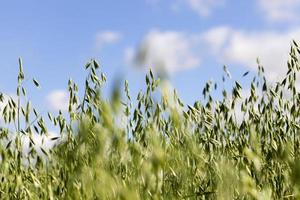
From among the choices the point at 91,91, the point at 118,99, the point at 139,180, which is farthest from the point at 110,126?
the point at 91,91

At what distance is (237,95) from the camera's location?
4.30 metres

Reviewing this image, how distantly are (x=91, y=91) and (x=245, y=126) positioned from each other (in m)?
1.59

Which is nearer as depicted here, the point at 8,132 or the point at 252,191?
the point at 252,191

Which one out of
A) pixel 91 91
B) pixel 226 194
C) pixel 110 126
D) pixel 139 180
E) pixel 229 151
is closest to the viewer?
pixel 110 126

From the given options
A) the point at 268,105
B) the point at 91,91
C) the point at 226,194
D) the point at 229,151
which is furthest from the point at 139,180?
the point at 268,105

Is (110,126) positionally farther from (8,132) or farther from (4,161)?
(8,132)

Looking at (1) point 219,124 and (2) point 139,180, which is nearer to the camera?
(2) point 139,180

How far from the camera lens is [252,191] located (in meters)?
1.20

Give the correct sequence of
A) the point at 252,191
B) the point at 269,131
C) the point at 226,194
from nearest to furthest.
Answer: the point at 252,191, the point at 226,194, the point at 269,131

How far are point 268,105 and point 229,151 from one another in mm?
1051

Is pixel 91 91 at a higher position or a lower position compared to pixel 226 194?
higher

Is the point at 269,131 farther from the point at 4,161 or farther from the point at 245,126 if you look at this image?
the point at 4,161

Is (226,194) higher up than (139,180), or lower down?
lower down

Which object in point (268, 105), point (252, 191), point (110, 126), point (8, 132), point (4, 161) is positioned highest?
point (268, 105)
